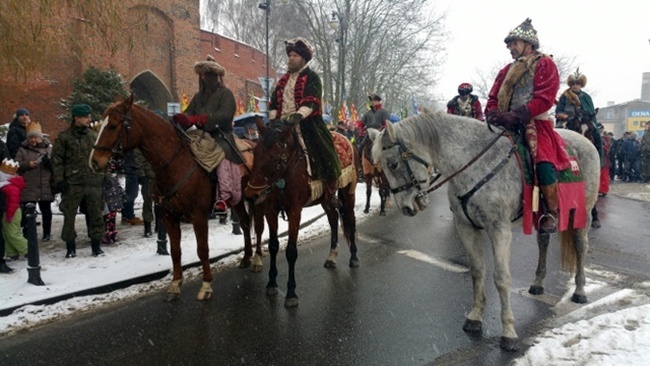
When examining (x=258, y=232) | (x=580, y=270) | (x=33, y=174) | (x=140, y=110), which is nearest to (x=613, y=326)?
(x=580, y=270)

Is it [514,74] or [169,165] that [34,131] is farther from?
[514,74]

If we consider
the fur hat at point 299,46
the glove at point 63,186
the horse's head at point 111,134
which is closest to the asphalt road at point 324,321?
the horse's head at point 111,134

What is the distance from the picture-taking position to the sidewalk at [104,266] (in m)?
5.45

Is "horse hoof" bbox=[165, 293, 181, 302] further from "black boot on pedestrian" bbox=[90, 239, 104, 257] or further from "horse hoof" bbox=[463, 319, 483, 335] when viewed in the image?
"horse hoof" bbox=[463, 319, 483, 335]

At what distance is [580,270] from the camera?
5336 mm

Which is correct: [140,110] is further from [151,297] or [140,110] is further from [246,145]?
[151,297]

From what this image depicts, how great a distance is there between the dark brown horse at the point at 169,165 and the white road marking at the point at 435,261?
347 centimetres

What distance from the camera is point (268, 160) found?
16.2 ft

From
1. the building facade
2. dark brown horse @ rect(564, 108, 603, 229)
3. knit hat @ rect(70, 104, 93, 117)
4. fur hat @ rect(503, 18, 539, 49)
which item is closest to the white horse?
fur hat @ rect(503, 18, 539, 49)

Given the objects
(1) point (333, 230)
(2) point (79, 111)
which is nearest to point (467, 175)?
(1) point (333, 230)

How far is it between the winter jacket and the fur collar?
→ 708 cm

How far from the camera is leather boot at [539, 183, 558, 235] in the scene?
4352mm

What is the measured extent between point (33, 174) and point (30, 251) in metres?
2.44

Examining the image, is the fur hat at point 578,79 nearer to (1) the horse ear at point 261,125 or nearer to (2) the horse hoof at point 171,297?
(1) the horse ear at point 261,125
